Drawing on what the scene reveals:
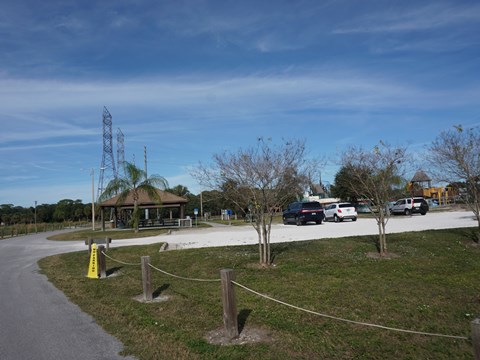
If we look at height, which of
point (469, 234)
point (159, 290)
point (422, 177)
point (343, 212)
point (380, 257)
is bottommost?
point (159, 290)

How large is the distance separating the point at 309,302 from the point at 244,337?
194cm

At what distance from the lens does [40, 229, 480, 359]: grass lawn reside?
17.0 ft

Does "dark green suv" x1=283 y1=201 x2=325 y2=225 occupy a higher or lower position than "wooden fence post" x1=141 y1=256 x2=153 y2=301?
higher

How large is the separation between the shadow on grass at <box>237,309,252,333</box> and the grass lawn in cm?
2

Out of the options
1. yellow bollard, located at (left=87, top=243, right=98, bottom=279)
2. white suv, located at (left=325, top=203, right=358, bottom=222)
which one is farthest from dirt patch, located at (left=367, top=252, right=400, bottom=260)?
white suv, located at (left=325, top=203, right=358, bottom=222)

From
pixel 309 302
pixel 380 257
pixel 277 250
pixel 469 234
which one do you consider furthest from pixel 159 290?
pixel 469 234

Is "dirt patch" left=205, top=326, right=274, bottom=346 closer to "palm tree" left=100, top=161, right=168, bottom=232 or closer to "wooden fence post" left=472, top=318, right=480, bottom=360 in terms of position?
"wooden fence post" left=472, top=318, right=480, bottom=360

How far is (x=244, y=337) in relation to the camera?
5723 mm

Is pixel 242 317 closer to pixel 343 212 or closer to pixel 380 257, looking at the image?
pixel 380 257

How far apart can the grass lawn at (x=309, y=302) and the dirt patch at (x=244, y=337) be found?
9 centimetres

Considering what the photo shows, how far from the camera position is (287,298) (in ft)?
25.2

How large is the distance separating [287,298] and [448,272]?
4.12 meters

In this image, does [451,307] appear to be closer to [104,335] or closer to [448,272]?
[448,272]

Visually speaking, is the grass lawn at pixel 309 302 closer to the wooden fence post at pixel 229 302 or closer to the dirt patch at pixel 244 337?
the dirt patch at pixel 244 337
